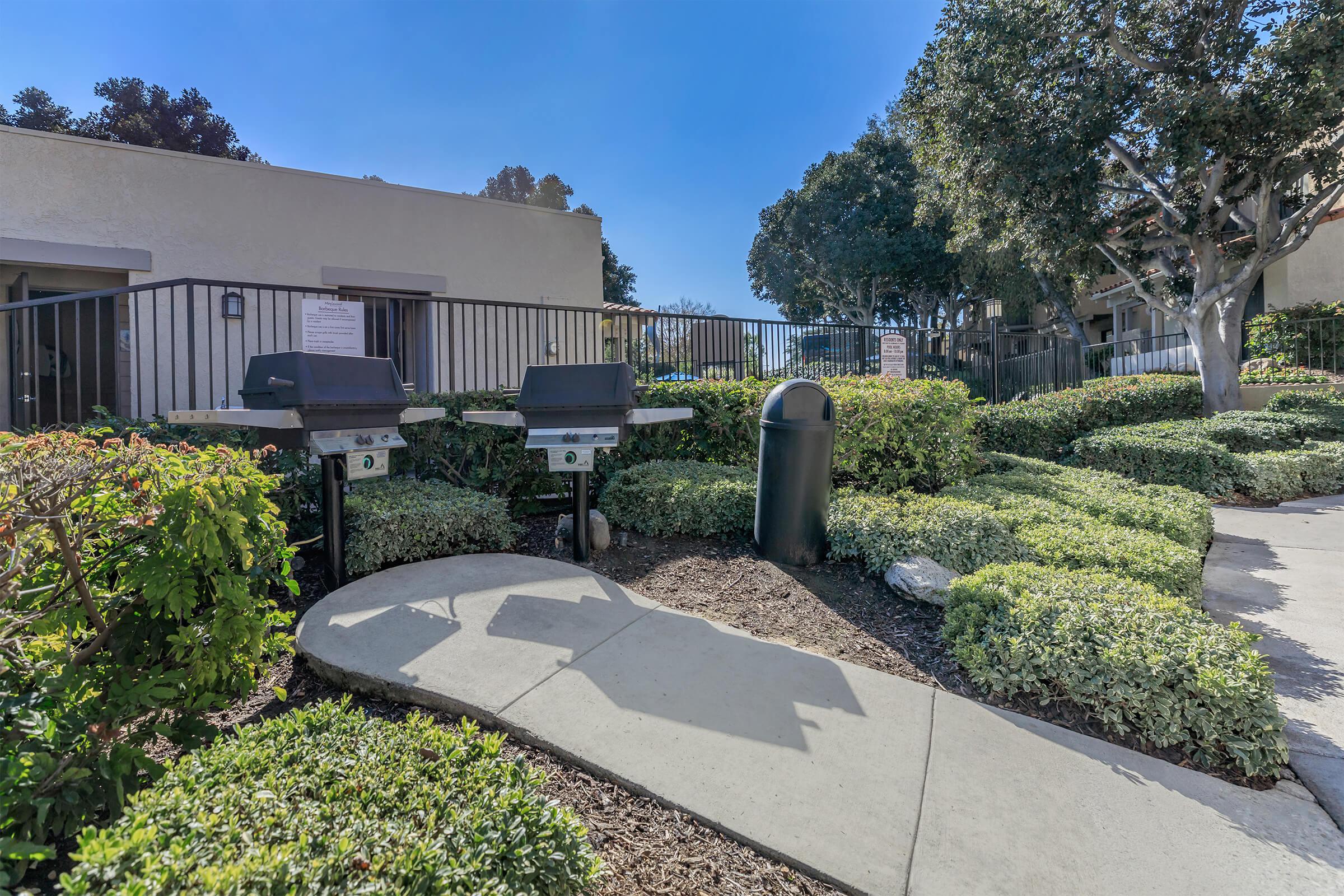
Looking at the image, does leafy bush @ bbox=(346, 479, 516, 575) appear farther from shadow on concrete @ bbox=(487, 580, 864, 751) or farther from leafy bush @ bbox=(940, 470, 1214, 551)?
leafy bush @ bbox=(940, 470, 1214, 551)

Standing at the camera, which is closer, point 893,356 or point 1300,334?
point 893,356

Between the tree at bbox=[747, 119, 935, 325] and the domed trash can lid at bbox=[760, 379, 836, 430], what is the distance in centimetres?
2382

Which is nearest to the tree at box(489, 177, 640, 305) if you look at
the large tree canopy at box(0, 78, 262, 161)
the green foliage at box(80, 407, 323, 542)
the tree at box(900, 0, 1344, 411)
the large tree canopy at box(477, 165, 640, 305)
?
the large tree canopy at box(477, 165, 640, 305)

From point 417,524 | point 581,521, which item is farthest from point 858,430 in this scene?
point 417,524

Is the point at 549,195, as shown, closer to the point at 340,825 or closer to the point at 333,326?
the point at 333,326

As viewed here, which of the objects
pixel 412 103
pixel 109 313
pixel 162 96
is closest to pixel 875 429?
pixel 109 313

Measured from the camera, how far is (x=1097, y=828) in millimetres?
1859

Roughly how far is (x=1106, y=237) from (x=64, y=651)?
51.4ft

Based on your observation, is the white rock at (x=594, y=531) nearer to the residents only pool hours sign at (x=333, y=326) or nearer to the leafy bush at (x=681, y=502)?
the leafy bush at (x=681, y=502)

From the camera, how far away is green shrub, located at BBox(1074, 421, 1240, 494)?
7.12 meters

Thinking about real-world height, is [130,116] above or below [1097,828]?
above

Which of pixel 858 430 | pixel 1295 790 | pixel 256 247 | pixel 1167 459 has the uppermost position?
pixel 256 247

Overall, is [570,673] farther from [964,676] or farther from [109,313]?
[109,313]

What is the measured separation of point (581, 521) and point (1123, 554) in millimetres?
3301
